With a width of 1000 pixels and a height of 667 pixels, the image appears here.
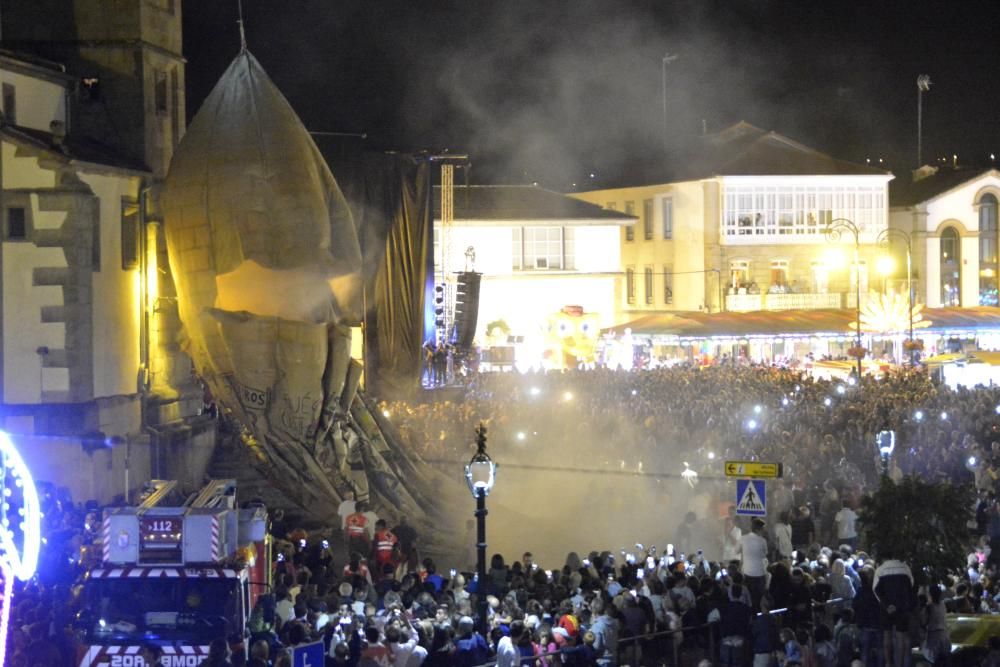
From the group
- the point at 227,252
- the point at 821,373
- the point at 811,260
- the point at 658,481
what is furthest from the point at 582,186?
the point at 227,252

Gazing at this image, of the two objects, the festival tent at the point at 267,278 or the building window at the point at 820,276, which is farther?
the building window at the point at 820,276

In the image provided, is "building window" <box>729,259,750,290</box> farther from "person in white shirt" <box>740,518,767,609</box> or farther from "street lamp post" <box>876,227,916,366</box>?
"person in white shirt" <box>740,518,767,609</box>

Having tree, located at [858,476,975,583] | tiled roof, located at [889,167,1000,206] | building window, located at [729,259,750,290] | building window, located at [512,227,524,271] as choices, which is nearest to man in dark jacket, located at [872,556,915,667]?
tree, located at [858,476,975,583]

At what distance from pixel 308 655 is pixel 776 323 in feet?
134

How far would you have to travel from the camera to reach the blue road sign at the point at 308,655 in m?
10.8

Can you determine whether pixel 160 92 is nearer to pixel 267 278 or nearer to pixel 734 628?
pixel 267 278

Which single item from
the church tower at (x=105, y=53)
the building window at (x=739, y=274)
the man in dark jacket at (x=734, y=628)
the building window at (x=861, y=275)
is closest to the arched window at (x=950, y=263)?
the building window at (x=861, y=275)

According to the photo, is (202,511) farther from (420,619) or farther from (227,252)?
(227,252)

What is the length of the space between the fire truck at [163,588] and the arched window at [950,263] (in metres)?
54.9

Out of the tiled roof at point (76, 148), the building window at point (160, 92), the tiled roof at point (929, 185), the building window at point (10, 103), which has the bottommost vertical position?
the tiled roof at point (76, 148)

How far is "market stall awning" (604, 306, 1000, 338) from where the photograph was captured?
4719cm

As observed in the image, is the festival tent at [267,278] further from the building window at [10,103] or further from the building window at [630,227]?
the building window at [630,227]

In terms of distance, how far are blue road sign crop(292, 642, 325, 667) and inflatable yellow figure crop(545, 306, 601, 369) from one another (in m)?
38.0

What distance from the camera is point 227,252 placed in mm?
22188
